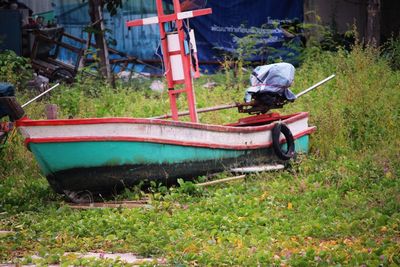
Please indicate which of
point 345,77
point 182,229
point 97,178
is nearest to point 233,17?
point 345,77

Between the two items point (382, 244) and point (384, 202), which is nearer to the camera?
point (382, 244)

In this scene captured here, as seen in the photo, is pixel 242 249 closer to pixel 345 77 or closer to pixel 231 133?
pixel 231 133

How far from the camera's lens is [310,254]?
6.75 m

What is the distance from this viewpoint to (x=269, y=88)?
11352mm

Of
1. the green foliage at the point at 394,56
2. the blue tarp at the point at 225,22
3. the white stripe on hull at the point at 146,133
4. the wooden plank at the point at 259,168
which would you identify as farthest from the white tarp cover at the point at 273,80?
the blue tarp at the point at 225,22

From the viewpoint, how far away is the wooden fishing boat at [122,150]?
9406 mm

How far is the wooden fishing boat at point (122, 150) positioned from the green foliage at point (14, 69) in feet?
17.1

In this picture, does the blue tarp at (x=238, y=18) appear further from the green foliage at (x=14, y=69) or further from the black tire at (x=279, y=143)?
the black tire at (x=279, y=143)

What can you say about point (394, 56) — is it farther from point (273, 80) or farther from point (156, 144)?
point (156, 144)

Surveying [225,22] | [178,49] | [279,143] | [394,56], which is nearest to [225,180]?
[279,143]

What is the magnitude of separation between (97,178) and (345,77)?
21.4 feet

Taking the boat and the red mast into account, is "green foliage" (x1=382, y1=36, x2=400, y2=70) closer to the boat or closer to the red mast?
the boat

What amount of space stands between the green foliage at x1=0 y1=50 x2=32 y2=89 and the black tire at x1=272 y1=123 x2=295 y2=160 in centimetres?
544

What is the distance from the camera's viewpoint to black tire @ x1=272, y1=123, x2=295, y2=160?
11226mm
